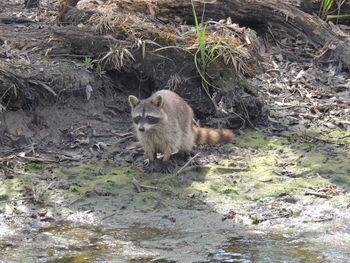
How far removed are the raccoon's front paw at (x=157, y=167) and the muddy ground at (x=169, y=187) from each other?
12 cm

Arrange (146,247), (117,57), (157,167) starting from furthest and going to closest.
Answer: (117,57) < (157,167) < (146,247)

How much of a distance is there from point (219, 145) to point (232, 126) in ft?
1.73

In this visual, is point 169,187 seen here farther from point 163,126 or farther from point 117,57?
point 117,57

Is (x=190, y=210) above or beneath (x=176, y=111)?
beneath

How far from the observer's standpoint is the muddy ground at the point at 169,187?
18.4 feet

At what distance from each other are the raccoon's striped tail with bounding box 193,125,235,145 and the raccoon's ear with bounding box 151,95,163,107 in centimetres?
61

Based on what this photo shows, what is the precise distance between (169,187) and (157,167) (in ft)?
1.60

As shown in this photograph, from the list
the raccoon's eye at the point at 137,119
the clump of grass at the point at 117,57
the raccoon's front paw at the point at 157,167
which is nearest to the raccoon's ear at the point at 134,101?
the raccoon's eye at the point at 137,119

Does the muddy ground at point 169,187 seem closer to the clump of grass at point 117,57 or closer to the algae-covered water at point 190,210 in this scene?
the algae-covered water at point 190,210

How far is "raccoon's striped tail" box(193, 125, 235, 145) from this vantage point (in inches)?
301

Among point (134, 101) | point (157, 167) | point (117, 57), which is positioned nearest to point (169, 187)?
point (157, 167)

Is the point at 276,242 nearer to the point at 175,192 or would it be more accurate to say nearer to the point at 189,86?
the point at 175,192

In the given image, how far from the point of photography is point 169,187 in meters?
6.73

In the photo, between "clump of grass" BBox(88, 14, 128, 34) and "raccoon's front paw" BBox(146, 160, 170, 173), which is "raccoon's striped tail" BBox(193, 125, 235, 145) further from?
"clump of grass" BBox(88, 14, 128, 34)
